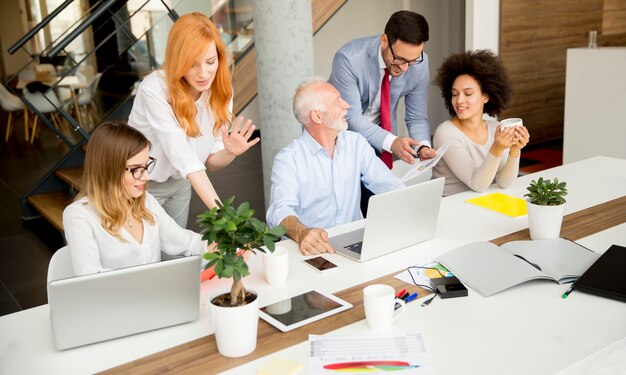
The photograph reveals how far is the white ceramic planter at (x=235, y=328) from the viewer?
1.46m

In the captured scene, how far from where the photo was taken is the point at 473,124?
3.10 meters

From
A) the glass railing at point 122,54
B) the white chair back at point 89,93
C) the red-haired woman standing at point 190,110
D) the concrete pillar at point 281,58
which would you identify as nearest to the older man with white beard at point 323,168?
the red-haired woman standing at point 190,110

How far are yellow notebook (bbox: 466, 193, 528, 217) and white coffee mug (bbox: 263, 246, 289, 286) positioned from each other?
105cm

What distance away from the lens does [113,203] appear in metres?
2.04

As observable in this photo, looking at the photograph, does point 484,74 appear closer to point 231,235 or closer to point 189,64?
point 189,64

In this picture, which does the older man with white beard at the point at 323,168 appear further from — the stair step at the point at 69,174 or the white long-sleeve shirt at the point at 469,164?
the stair step at the point at 69,174

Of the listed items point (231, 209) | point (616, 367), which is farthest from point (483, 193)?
point (231, 209)

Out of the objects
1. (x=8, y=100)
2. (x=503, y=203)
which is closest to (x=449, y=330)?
(x=503, y=203)

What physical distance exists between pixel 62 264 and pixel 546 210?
1.54 m

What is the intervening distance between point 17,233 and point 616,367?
471 cm

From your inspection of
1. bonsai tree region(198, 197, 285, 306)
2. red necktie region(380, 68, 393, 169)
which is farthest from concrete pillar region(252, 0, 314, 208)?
bonsai tree region(198, 197, 285, 306)

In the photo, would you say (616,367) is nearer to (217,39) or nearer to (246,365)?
(246,365)

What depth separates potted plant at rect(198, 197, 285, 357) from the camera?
1451 millimetres

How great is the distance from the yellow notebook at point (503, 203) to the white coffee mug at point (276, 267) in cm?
105
